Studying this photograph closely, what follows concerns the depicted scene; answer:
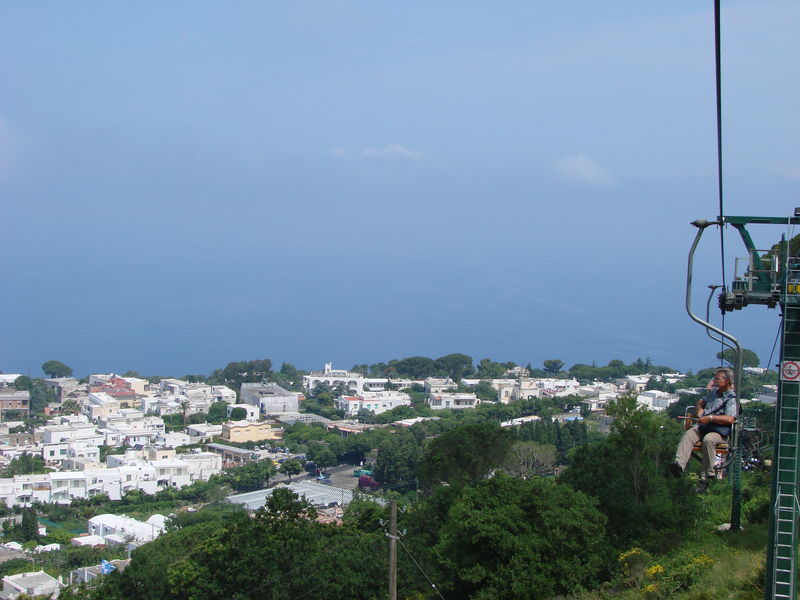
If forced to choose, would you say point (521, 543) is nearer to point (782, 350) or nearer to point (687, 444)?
point (687, 444)

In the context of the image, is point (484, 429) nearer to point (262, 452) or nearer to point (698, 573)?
point (698, 573)

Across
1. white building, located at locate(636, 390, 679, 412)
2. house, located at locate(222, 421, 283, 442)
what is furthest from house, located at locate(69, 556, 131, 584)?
white building, located at locate(636, 390, 679, 412)

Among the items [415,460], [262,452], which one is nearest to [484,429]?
[415,460]

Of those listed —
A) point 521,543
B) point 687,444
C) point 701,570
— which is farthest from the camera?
point 521,543

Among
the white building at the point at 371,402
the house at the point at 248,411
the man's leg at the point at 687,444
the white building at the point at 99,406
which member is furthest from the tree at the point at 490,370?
the man's leg at the point at 687,444

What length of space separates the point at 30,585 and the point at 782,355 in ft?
38.3

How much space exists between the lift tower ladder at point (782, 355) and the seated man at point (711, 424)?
0.23 metres

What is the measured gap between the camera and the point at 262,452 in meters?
26.5

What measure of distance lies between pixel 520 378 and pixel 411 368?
18.1 feet

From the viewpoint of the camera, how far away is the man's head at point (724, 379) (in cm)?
441

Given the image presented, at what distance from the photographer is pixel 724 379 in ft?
14.5

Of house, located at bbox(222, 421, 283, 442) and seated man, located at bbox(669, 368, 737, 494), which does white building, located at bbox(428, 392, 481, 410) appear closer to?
house, located at bbox(222, 421, 283, 442)

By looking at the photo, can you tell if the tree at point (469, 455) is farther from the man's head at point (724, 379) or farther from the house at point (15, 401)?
the house at point (15, 401)

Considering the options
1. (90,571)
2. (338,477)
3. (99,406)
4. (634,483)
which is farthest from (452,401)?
(634,483)
